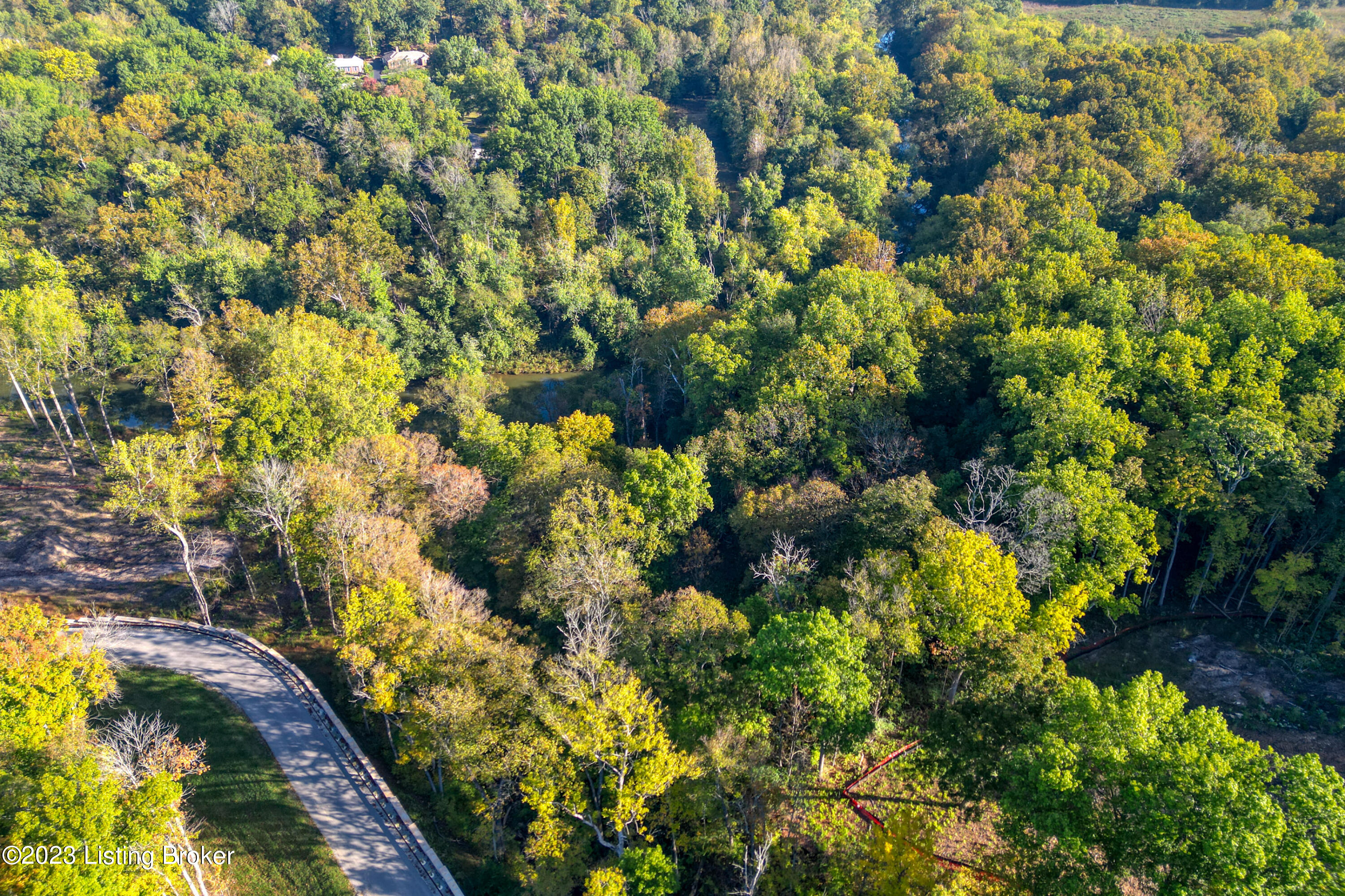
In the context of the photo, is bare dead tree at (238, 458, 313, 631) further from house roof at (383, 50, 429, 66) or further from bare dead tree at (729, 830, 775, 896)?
house roof at (383, 50, 429, 66)

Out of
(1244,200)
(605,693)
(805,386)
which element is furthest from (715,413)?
(1244,200)

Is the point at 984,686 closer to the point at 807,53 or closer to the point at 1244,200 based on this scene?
the point at 1244,200

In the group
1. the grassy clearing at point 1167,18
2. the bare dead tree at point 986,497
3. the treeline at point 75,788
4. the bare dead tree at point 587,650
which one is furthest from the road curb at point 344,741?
the grassy clearing at point 1167,18

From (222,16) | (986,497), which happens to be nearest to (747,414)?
(986,497)

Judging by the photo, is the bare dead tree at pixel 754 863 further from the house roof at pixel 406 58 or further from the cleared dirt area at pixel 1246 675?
the house roof at pixel 406 58

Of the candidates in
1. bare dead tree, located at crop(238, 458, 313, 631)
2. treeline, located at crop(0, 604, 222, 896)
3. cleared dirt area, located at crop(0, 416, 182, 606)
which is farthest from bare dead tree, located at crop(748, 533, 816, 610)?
cleared dirt area, located at crop(0, 416, 182, 606)

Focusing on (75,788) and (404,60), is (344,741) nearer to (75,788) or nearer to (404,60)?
(75,788)

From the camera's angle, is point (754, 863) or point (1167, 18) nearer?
point (754, 863)
